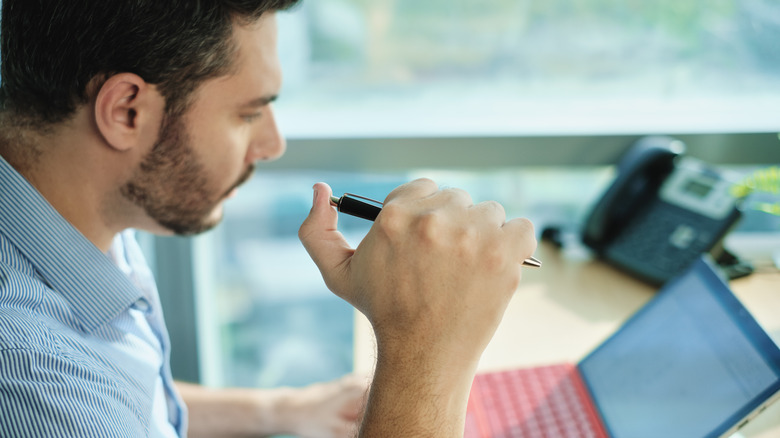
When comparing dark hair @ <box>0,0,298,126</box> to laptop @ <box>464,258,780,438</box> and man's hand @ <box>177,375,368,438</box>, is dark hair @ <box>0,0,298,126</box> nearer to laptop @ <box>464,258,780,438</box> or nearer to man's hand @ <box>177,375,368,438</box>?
man's hand @ <box>177,375,368,438</box>

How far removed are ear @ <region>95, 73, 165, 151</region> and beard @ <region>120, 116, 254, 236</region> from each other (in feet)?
0.07

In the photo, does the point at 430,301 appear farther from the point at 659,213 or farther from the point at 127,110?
the point at 659,213

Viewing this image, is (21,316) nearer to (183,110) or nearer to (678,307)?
(183,110)

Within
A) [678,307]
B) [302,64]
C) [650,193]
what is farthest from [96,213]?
[650,193]

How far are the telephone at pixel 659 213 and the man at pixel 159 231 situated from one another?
0.66 meters

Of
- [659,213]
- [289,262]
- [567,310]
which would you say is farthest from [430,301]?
[289,262]

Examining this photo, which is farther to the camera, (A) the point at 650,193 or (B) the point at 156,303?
(A) the point at 650,193

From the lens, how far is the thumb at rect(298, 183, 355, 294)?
0.61 metres

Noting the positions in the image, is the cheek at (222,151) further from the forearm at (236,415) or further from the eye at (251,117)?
the forearm at (236,415)

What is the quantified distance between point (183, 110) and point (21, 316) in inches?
14.0

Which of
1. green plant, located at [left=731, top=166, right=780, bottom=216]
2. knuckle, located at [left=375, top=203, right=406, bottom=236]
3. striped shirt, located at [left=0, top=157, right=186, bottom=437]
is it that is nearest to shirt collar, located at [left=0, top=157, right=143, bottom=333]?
striped shirt, located at [left=0, top=157, right=186, bottom=437]

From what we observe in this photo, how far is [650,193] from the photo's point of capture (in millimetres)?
1320

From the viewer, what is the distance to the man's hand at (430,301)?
570 mm

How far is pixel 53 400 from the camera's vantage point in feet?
1.70
